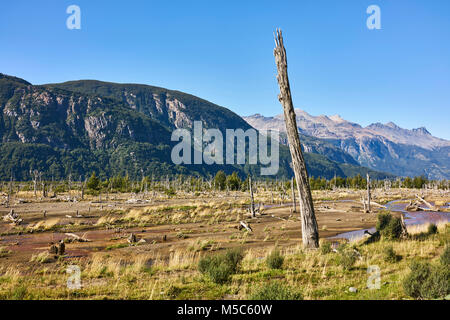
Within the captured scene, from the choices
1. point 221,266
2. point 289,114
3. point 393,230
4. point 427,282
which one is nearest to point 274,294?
point 221,266

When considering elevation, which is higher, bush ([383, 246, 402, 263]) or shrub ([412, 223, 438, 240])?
bush ([383, 246, 402, 263])

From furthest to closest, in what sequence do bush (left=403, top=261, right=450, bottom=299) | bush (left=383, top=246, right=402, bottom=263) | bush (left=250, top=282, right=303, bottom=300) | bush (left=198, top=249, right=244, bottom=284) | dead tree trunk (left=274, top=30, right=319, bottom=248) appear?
dead tree trunk (left=274, top=30, right=319, bottom=248) → bush (left=383, top=246, right=402, bottom=263) → bush (left=198, top=249, right=244, bottom=284) → bush (left=403, top=261, right=450, bottom=299) → bush (left=250, top=282, right=303, bottom=300)

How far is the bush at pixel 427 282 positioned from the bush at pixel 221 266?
4.50 metres

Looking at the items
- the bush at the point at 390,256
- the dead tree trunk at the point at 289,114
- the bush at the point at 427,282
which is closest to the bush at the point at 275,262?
the dead tree trunk at the point at 289,114

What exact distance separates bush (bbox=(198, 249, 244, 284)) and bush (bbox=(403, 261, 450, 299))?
4500mm

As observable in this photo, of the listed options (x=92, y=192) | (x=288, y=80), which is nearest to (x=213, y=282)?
(x=288, y=80)

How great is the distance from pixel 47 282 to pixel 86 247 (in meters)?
10.4

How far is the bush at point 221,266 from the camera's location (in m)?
8.19

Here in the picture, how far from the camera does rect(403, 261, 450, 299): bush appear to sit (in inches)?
229

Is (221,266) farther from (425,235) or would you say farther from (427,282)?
(425,235)

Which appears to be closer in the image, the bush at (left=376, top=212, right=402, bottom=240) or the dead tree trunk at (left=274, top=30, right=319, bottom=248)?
the dead tree trunk at (left=274, top=30, right=319, bottom=248)

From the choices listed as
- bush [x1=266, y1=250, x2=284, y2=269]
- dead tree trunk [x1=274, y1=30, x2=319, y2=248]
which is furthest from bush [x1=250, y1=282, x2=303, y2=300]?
dead tree trunk [x1=274, y1=30, x2=319, y2=248]

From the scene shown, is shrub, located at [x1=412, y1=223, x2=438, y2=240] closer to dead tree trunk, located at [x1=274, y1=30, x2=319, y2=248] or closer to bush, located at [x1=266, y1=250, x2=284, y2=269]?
dead tree trunk, located at [x1=274, y1=30, x2=319, y2=248]

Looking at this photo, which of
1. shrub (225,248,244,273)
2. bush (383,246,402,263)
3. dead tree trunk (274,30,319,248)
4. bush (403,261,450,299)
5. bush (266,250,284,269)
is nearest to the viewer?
bush (403,261,450,299)
